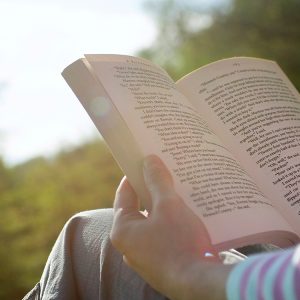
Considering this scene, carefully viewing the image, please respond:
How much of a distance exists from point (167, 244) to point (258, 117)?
20.5 inches

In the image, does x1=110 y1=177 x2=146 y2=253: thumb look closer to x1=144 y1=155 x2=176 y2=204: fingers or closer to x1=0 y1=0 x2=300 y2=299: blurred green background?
x1=144 y1=155 x2=176 y2=204: fingers

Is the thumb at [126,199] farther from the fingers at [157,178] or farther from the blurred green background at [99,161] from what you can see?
the blurred green background at [99,161]

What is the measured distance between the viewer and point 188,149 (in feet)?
3.17

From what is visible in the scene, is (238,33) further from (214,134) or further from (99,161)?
(214,134)

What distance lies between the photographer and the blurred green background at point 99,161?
13.2 ft

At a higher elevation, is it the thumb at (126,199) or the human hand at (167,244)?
the thumb at (126,199)

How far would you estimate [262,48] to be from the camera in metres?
9.52

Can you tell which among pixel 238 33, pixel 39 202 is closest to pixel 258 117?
pixel 39 202

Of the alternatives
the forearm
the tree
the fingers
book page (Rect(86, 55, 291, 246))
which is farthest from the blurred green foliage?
the tree

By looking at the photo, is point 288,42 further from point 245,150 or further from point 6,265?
point 245,150

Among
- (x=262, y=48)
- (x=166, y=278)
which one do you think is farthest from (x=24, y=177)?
(x=262, y=48)

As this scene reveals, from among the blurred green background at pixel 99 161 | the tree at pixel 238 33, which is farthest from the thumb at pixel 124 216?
the tree at pixel 238 33

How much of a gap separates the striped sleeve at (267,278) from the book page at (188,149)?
0.21 m

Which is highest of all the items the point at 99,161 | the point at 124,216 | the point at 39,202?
the point at 99,161
